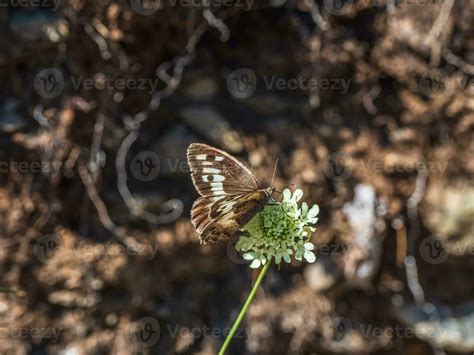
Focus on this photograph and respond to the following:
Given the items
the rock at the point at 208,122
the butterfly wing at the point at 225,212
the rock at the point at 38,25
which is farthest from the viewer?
the rock at the point at 208,122

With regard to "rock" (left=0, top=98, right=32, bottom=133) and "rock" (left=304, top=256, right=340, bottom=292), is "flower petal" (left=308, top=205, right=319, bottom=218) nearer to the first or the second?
"rock" (left=304, top=256, right=340, bottom=292)

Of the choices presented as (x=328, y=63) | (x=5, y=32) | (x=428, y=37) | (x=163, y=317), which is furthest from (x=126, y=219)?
(x=428, y=37)

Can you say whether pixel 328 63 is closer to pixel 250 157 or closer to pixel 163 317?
pixel 250 157

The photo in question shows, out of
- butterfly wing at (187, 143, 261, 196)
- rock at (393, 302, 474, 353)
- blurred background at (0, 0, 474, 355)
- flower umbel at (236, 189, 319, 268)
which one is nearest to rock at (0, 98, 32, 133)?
blurred background at (0, 0, 474, 355)

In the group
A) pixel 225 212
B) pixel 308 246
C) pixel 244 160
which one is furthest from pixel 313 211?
pixel 244 160

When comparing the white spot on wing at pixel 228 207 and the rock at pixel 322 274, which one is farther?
the rock at pixel 322 274

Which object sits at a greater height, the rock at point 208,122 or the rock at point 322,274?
the rock at point 208,122

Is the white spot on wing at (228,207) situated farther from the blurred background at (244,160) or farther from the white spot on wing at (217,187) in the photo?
the blurred background at (244,160)

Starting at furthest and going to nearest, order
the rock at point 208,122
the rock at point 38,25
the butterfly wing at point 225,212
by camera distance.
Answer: the rock at point 208,122
the rock at point 38,25
the butterfly wing at point 225,212

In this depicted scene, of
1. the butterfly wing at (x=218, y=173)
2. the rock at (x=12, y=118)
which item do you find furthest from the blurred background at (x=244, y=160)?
the butterfly wing at (x=218, y=173)
